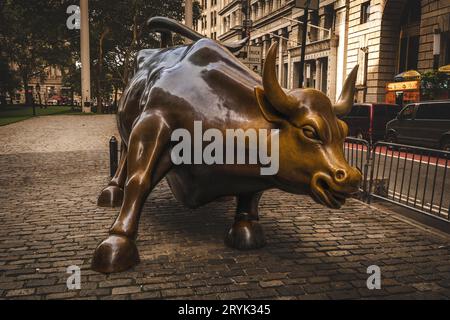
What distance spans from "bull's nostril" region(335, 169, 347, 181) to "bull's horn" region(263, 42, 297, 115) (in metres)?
0.62

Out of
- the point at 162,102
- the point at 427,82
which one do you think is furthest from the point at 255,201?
Result: the point at 427,82

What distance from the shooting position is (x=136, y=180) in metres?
3.95

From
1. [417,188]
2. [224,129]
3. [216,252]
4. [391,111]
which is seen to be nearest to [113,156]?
[216,252]

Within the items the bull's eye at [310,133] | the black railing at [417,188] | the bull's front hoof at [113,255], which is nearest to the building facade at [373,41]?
the black railing at [417,188]

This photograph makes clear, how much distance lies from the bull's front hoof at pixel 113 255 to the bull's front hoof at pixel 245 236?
1.14 meters

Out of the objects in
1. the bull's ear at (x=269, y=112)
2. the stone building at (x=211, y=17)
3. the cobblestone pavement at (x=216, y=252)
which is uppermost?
the stone building at (x=211, y=17)

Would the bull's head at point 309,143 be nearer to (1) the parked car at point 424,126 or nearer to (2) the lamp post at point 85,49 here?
(1) the parked car at point 424,126

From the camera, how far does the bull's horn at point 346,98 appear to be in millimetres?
3811

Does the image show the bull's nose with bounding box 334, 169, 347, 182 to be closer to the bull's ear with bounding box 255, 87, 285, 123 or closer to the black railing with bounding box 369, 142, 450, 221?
the bull's ear with bounding box 255, 87, 285, 123

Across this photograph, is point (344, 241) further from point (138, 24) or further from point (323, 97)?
point (138, 24)

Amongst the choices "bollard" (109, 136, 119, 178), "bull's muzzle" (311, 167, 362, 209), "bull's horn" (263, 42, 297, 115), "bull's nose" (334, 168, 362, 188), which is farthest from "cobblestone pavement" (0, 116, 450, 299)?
"bull's horn" (263, 42, 297, 115)

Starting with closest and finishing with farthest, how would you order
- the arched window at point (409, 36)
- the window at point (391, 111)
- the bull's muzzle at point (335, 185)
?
the bull's muzzle at point (335, 185) → the window at point (391, 111) → the arched window at point (409, 36)

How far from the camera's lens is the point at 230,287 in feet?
11.9

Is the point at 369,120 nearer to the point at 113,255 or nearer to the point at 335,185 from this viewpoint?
the point at 335,185
